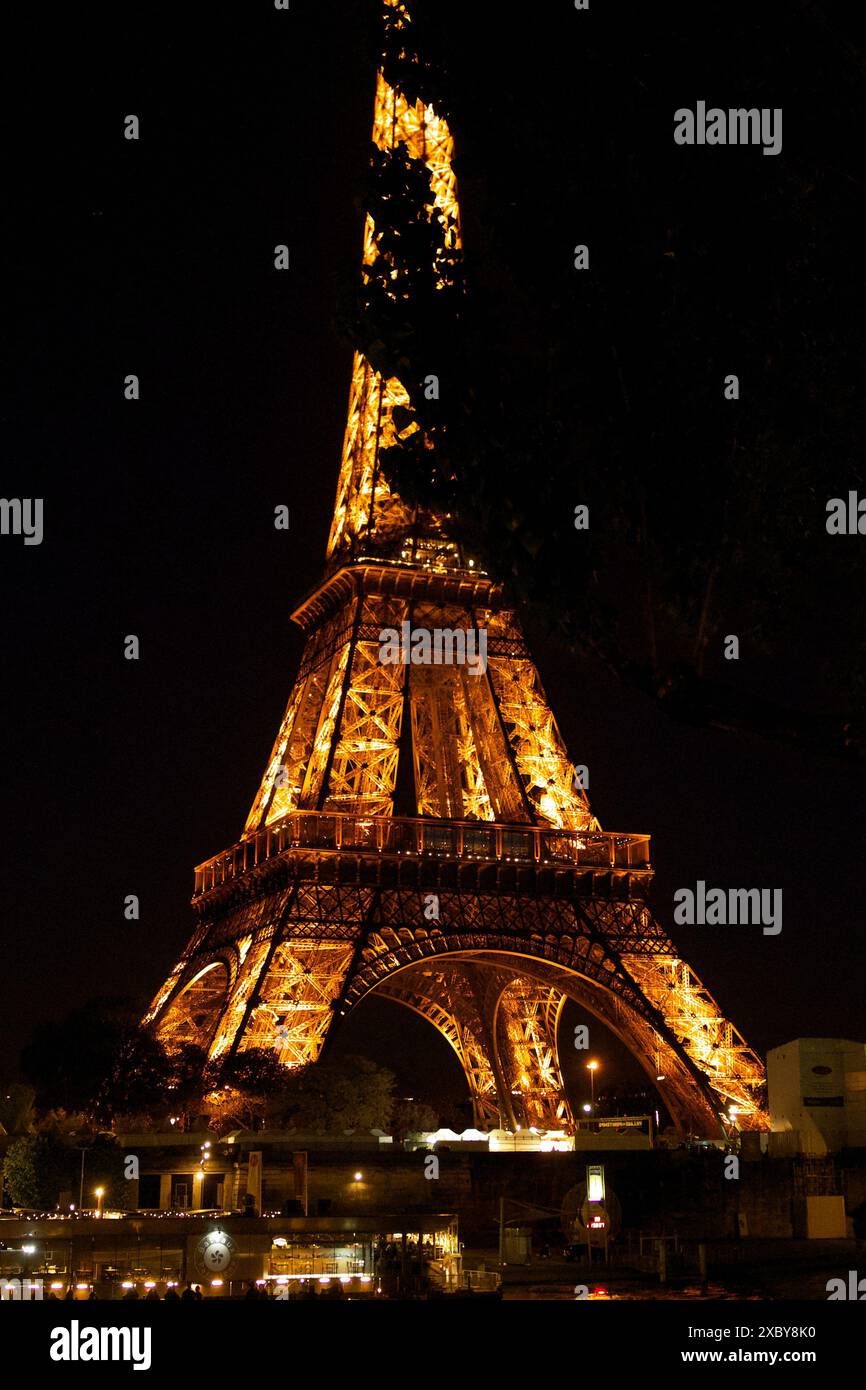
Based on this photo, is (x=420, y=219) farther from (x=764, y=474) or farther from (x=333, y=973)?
(x=333, y=973)

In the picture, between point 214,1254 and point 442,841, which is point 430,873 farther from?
point 214,1254

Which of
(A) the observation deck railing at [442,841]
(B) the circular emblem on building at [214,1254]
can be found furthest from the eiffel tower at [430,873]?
(B) the circular emblem on building at [214,1254]

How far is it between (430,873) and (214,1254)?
71.7 ft

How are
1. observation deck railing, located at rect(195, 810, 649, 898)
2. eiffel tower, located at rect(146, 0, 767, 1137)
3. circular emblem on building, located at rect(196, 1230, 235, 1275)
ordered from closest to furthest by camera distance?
circular emblem on building, located at rect(196, 1230, 235, 1275) < eiffel tower, located at rect(146, 0, 767, 1137) < observation deck railing, located at rect(195, 810, 649, 898)

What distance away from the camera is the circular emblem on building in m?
25.2

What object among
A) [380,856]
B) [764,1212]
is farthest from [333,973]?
[764,1212]

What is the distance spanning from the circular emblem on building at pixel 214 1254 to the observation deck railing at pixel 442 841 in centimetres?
1977

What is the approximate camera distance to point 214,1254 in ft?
82.9

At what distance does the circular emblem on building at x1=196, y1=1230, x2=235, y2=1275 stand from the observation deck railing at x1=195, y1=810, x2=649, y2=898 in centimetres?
1977

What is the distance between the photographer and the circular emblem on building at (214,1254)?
25250mm

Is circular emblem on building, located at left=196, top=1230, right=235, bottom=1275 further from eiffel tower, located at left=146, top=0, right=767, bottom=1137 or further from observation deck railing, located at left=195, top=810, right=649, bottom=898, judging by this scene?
observation deck railing, located at left=195, top=810, right=649, bottom=898

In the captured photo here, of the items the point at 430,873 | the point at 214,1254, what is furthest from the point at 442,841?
the point at 214,1254

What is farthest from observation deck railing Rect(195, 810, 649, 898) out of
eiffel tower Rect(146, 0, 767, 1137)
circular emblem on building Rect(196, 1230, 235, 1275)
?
circular emblem on building Rect(196, 1230, 235, 1275)

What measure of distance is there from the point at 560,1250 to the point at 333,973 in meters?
10.4
